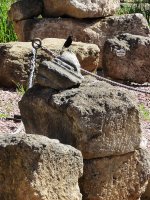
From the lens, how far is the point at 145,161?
4.60m

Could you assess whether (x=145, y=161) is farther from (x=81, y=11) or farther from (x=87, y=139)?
(x=81, y=11)

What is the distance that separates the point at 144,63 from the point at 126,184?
450 centimetres

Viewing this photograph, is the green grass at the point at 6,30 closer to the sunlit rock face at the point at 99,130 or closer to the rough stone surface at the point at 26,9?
the rough stone surface at the point at 26,9

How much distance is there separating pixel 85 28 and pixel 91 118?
17.5 ft

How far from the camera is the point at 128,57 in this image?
348 inches

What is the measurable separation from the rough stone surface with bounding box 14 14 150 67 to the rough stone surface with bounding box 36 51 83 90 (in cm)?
485

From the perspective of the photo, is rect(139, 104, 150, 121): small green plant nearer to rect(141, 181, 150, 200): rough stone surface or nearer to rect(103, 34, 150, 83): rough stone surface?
rect(103, 34, 150, 83): rough stone surface

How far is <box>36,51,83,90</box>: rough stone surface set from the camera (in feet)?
14.7

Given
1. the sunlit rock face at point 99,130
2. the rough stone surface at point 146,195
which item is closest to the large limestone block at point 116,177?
the sunlit rock face at point 99,130

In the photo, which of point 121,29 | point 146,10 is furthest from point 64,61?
point 146,10

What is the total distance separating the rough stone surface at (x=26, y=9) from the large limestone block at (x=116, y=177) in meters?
5.23

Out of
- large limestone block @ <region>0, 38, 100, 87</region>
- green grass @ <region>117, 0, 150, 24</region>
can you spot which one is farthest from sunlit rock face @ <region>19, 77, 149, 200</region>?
green grass @ <region>117, 0, 150, 24</region>

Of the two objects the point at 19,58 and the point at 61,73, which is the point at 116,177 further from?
the point at 19,58

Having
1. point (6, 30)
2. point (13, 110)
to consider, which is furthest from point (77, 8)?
point (13, 110)
